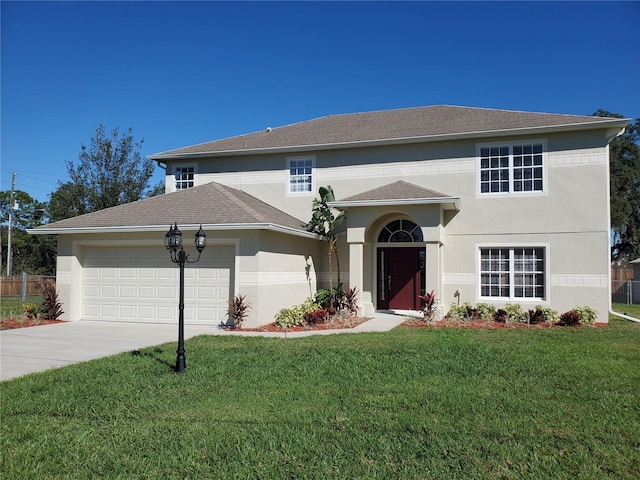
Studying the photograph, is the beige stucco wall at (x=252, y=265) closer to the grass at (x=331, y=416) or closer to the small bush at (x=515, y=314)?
the grass at (x=331, y=416)

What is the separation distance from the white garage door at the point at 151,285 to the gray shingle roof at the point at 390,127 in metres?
5.41

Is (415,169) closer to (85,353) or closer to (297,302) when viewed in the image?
(297,302)

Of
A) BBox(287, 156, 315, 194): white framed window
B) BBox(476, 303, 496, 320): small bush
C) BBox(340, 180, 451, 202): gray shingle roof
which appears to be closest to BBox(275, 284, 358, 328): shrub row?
BBox(340, 180, 451, 202): gray shingle roof

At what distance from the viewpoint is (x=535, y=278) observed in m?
15.2

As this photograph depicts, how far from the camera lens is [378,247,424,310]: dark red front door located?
16.8 m

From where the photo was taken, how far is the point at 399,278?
668 inches

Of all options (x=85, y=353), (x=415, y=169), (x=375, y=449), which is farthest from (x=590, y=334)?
(x=85, y=353)

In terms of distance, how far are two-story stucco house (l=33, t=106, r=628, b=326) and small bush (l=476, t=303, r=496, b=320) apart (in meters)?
0.56

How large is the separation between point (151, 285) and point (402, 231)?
8524 mm

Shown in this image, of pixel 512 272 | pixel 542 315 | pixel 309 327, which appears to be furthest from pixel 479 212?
pixel 309 327

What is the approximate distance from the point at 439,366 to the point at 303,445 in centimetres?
394

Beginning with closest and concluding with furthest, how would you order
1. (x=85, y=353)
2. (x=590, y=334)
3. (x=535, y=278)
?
(x=85, y=353)
(x=590, y=334)
(x=535, y=278)

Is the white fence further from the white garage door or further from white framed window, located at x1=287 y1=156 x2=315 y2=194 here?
the white garage door

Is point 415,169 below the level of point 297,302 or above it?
above
